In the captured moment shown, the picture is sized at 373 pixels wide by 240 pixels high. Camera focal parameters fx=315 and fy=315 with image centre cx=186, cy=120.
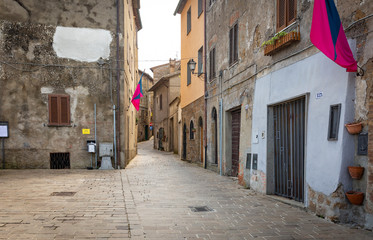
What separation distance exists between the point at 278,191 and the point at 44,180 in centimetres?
672

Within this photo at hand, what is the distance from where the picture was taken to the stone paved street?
172 inches

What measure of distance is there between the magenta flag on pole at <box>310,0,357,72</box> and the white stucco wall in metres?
0.28

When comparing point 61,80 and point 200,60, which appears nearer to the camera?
point 61,80

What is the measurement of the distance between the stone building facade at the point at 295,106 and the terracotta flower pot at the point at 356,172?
64 millimetres

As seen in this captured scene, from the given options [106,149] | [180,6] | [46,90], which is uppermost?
[180,6]

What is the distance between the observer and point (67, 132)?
12.9 m

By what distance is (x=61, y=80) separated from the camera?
13.0 metres

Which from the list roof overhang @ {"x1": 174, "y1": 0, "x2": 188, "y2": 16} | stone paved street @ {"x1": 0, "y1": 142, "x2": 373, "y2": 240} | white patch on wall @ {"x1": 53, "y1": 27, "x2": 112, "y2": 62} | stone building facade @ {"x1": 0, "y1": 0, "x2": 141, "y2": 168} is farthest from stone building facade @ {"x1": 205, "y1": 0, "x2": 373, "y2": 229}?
roof overhang @ {"x1": 174, "y1": 0, "x2": 188, "y2": 16}

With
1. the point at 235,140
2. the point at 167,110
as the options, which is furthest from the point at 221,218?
the point at 167,110

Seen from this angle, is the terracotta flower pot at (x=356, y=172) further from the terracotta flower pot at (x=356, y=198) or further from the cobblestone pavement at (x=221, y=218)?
the cobblestone pavement at (x=221, y=218)

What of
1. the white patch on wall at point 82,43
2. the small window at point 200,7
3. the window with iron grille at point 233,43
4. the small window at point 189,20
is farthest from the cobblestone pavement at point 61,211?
the small window at point 189,20

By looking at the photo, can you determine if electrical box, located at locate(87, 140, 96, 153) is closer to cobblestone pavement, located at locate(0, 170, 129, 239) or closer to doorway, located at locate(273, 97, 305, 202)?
cobblestone pavement, located at locate(0, 170, 129, 239)

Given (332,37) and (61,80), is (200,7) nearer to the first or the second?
(61,80)

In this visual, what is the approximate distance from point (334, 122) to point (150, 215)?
11.4 ft
